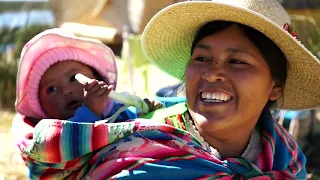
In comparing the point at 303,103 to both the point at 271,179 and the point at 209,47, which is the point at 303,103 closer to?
the point at 271,179

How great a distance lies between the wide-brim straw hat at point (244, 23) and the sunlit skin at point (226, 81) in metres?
0.09

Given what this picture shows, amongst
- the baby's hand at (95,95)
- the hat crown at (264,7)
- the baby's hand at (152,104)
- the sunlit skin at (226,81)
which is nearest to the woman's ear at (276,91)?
the sunlit skin at (226,81)

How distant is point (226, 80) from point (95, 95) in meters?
0.50

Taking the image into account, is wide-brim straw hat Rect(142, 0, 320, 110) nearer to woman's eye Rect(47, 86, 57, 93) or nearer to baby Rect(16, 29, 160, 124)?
baby Rect(16, 29, 160, 124)

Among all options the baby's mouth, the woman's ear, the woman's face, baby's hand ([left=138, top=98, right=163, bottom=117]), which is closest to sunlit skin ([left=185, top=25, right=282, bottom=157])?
the woman's face

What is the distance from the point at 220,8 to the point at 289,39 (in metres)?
0.28

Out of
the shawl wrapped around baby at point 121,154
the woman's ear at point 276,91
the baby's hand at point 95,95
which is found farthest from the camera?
the woman's ear at point 276,91

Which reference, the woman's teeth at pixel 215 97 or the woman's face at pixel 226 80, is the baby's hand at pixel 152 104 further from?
the woman's teeth at pixel 215 97

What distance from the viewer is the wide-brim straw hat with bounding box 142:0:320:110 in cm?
201

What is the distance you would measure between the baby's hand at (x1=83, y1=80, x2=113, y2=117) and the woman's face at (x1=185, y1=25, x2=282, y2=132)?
0.33 metres

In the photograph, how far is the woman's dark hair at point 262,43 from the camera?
6.82ft

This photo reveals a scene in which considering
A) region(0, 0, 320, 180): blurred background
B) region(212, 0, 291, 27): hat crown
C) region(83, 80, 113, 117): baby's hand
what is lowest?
region(0, 0, 320, 180): blurred background

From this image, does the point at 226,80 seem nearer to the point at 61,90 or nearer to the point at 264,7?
the point at 264,7

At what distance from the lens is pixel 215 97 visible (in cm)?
198
